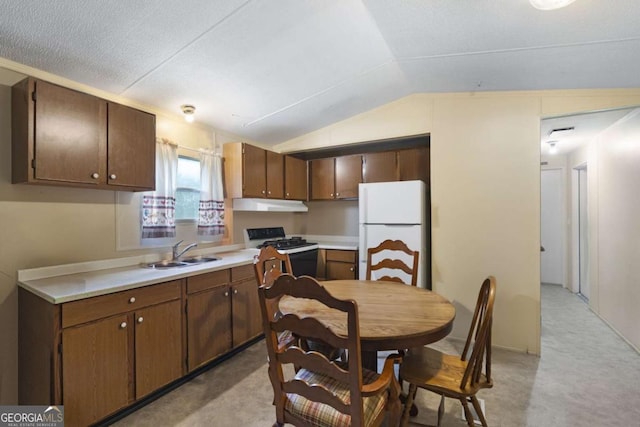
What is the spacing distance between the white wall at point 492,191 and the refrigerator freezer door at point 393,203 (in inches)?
9.1

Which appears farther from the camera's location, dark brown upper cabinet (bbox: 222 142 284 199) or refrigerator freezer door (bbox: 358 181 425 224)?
dark brown upper cabinet (bbox: 222 142 284 199)

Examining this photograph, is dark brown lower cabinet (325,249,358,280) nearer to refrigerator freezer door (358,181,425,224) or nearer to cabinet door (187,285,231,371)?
refrigerator freezer door (358,181,425,224)

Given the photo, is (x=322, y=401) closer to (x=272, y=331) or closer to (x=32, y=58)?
(x=272, y=331)

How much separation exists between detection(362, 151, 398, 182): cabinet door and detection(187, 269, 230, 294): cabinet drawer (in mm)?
2235

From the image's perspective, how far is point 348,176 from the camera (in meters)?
4.06

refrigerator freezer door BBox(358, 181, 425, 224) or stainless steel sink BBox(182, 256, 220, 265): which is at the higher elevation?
refrigerator freezer door BBox(358, 181, 425, 224)

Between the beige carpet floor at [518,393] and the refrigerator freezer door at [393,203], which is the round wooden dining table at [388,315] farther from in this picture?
the refrigerator freezer door at [393,203]

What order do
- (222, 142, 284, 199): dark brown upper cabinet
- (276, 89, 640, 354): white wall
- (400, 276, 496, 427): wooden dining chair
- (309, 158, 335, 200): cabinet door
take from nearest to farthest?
(400, 276, 496, 427): wooden dining chair → (276, 89, 640, 354): white wall → (222, 142, 284, 199): dark brown upper cabinet → (309, 158, 335, 200): cabinet door

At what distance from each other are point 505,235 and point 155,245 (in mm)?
3410

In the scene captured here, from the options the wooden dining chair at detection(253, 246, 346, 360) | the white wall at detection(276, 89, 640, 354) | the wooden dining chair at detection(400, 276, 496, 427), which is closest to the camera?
the wooden dining chair at detection(400, 276, 496, 427)

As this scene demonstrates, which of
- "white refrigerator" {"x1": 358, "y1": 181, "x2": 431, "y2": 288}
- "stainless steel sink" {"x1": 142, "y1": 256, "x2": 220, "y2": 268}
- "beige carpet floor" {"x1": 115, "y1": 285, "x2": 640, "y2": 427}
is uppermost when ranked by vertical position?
"white refrigerator" {"x1": 358, "y1": 181, "x2": 431, "y2": 288}

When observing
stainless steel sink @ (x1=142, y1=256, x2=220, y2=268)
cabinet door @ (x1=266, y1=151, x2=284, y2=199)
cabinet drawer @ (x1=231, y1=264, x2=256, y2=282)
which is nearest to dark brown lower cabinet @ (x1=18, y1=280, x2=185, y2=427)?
stainless steel sink @ (x1=142, y1=256, x2=220, y2=268)

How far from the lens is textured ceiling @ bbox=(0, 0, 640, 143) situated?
5.65 feet

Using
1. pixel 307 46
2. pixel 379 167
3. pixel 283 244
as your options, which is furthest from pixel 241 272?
pixel 379 167
